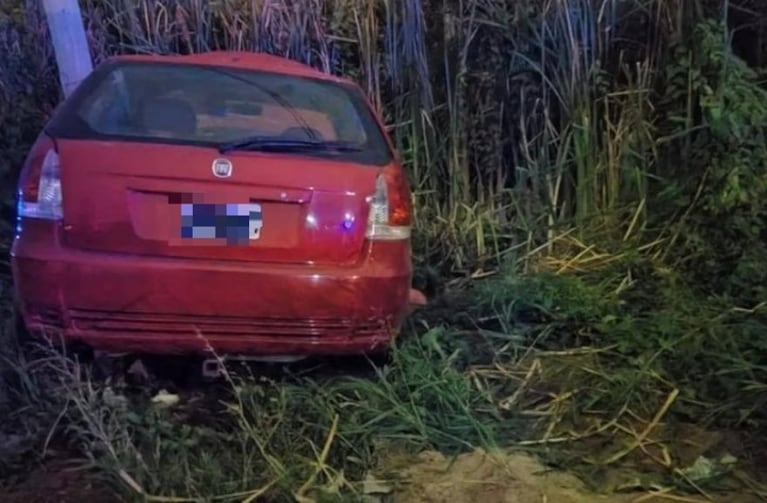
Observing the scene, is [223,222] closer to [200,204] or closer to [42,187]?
[200,204]

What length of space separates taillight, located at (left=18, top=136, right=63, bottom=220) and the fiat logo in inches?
22.5

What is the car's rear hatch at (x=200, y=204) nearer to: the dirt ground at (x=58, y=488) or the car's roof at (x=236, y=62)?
the car's roof at (x=236, y=62)

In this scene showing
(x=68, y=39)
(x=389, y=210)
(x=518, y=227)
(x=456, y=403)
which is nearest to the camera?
(x=456, y=403)

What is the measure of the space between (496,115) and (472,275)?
1239mm

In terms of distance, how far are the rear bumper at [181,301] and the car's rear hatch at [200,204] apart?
59 mm

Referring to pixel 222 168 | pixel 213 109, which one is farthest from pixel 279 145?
pixel 213 109

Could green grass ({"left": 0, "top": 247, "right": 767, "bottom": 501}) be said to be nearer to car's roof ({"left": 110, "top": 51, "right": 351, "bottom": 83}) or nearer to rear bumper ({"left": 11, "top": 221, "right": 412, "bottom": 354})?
rear bumper ({"left": 11, "top": 221, "right": 412, "bottom": 354})

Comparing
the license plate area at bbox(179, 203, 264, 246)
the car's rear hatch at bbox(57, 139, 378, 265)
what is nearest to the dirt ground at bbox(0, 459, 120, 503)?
the car's rear hatch at bbox(57, 139, 378, 265)

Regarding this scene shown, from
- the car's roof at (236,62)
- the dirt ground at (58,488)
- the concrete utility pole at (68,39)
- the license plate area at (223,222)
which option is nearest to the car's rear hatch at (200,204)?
the license plate area at (223,222)

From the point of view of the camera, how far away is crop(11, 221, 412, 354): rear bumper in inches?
155

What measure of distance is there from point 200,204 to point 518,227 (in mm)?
3105

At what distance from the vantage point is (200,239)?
158 inches

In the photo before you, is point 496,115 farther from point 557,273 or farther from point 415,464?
point 415,464

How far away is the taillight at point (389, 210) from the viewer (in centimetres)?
427
